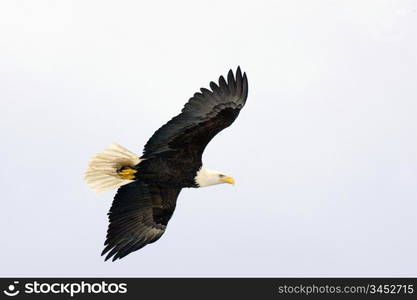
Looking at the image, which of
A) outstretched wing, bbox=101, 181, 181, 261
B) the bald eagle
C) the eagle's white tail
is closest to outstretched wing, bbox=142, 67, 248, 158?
the bald eagle

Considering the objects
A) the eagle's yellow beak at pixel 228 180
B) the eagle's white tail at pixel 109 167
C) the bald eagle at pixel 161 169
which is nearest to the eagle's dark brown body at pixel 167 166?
the bald eagle at pixel 161 169

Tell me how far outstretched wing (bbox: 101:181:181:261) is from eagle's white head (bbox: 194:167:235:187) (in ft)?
1.86

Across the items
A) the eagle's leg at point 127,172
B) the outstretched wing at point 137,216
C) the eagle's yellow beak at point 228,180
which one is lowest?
the outstretched wing at point 137,216

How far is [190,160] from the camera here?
1539 centimetres

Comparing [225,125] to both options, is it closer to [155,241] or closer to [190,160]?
[190,160]

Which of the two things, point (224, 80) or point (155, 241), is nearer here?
point (224, 80)

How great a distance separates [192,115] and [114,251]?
229 centimetres

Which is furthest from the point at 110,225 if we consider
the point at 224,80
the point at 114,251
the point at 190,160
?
the point at 224,80

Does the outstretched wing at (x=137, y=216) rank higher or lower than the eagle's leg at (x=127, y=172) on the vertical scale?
lower

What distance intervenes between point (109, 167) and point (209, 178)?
148cm

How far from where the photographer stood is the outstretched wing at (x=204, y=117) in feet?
48.7

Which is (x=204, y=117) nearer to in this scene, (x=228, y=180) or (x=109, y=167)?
(x=228, y=180)

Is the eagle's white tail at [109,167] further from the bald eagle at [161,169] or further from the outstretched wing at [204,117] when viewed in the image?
the outstretched wing at [204,117]

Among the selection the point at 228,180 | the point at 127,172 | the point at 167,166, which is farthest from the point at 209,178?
the point at 127,172
